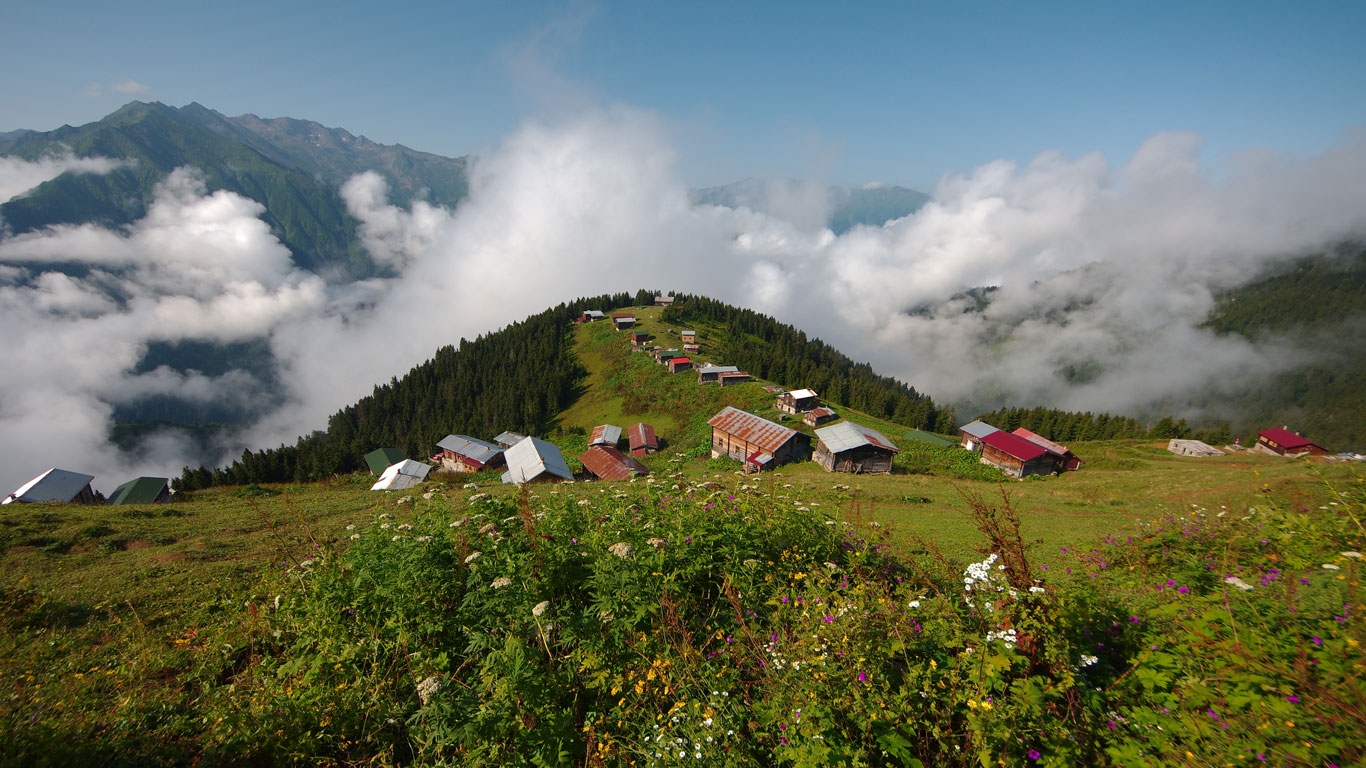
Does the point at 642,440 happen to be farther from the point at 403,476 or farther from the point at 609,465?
the point at 403,476

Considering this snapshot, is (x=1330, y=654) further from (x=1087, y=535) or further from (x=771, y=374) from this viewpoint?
(x=771, y=374)

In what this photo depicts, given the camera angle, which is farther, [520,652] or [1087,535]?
[1087,535]

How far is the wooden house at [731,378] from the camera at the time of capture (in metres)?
65.7

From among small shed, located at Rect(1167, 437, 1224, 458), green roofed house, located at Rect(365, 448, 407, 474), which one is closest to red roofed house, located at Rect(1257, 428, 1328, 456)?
small shed, located at Rect(1167, 437, 1224, 458)

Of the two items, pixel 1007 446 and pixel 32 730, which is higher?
pixel 1007 446

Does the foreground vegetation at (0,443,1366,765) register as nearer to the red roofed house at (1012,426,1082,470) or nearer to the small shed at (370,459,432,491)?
the small shed at (370,459,432,491)

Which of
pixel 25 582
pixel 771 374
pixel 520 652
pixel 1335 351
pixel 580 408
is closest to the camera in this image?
pixel 520 652

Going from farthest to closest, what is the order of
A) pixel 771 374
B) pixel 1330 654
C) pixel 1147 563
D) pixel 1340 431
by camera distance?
pixel 1340 431 < pixel 771 374 < pixel 1147 563 < pixel 1330 654

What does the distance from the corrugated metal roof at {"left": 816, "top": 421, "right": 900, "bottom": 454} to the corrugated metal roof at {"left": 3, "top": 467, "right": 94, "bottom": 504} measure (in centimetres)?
4787

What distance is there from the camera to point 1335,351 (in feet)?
506

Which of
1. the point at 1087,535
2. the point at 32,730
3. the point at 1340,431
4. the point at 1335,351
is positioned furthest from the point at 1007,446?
the point at 1335,351

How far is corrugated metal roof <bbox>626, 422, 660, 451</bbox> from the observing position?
5375 cm

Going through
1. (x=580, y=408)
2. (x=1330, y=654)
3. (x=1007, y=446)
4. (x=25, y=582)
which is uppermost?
(x=580, y=408)

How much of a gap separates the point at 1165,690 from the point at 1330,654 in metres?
1.00
